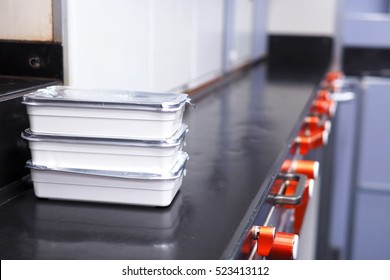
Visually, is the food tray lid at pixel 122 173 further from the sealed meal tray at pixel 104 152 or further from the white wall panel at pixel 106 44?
the white wall panel at pixel 106 44

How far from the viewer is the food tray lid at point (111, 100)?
87 cm

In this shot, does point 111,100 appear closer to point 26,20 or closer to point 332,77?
point 26,20

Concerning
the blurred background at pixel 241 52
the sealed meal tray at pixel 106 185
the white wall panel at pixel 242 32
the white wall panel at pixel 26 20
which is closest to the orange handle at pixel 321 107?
the blurred background at pixel 241 52

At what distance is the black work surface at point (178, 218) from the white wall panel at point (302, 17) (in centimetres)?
208

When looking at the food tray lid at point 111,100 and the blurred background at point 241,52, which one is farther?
the blurred background at point 241,52

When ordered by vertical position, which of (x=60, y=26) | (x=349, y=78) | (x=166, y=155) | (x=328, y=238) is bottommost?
(x=328, y=238)

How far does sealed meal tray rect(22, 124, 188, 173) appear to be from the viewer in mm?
878

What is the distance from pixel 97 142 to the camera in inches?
34.8

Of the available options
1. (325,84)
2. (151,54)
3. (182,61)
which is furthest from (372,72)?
(151,54)

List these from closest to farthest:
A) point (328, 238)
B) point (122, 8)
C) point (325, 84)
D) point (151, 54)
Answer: point (122, 8) → point (151, 54) → point (325, 84) → point (328, 238)

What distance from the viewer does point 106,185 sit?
90 centimetres

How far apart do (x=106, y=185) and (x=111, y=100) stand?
12 centimetres

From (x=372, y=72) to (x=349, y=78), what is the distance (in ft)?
0.50
